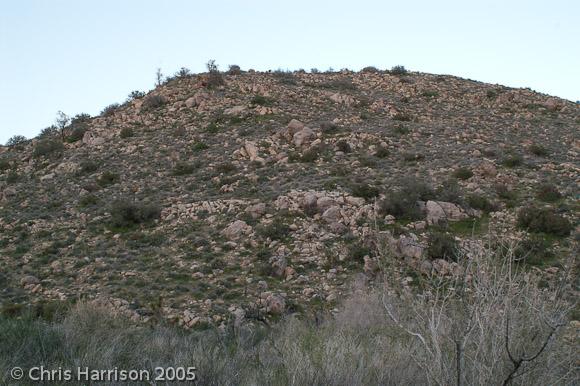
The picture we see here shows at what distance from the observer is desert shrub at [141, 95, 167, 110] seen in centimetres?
2908

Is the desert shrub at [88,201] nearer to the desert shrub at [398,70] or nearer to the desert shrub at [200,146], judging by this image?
the desert shrub at [200,146]

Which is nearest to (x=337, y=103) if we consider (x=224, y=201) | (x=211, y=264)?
(x=224, y=201)

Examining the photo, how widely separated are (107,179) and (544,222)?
16.1 meters

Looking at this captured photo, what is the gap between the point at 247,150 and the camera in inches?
853

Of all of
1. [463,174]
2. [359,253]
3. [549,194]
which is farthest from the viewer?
[463,174]

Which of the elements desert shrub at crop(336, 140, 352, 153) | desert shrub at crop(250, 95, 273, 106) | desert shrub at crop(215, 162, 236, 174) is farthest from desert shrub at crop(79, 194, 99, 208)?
desert shrub at crop(250, 95, 273, 106)

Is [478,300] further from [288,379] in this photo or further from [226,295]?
[226,295]

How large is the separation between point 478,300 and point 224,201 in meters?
13.5

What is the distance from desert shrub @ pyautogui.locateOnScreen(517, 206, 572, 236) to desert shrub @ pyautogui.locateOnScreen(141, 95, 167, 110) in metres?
20.7

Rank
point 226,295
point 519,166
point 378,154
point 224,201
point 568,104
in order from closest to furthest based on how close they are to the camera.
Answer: point 226,295
point 224,201
point 519,166
point 378,154
point 568,104

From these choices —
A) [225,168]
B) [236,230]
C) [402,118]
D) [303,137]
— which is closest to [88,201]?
[225,168]

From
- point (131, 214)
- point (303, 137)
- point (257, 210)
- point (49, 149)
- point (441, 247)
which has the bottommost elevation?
point (441, 247)

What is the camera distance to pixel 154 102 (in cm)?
2914

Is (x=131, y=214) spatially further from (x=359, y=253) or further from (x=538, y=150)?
(x=538, y=150)
